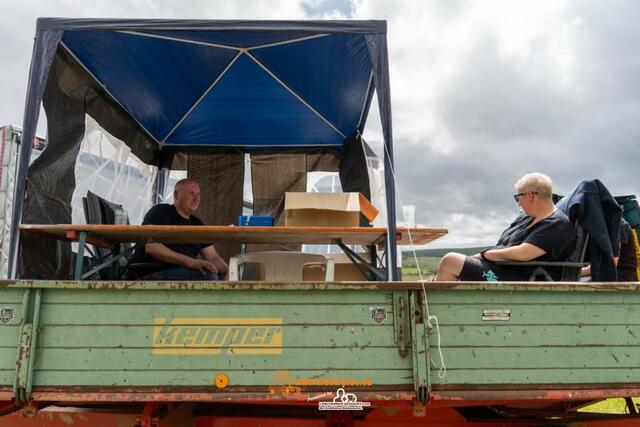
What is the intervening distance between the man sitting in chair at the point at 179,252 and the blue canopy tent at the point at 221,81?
927 millimetres

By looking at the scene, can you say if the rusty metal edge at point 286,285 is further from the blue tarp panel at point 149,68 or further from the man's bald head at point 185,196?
the blue tarp panel at point 149,68

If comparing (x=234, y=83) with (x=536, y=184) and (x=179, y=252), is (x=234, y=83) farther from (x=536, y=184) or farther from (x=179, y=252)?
(x=536, y=184)

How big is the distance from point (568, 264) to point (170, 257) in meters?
3.02

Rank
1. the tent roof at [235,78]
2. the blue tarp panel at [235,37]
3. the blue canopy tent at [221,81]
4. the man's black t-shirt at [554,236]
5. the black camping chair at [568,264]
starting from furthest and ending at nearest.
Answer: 1. the blue tarp panel at [235,37]
2. the tent roof at [235,78]
3. the blue canopy tent at [221,81]
4. the man's black t-shirt at [554,236]
5. the black camping chair at [568,264]

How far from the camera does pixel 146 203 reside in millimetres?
6457

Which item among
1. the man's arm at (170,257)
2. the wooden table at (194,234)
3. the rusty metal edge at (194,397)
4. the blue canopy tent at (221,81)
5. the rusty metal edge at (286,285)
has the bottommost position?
the rusty metal edge at (194,397)

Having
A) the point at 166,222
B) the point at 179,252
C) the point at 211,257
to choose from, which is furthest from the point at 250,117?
the point at 179,252

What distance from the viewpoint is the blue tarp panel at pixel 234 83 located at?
14.9 ft

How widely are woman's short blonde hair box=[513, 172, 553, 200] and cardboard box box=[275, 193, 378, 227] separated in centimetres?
129

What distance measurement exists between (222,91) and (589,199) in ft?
13.9

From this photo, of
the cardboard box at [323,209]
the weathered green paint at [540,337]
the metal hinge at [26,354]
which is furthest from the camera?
the cardboard box at [323,209]

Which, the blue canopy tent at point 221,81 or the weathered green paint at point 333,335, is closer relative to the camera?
the weathered green paint at point 333,335

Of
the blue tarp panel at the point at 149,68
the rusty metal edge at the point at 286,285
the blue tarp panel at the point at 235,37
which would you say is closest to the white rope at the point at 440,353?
the rusty metal edge at the point at 286,285

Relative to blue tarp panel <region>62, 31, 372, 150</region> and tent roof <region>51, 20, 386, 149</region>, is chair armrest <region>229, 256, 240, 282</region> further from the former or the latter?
blue tarp panel <region>62, 31, 372, 150</region>
